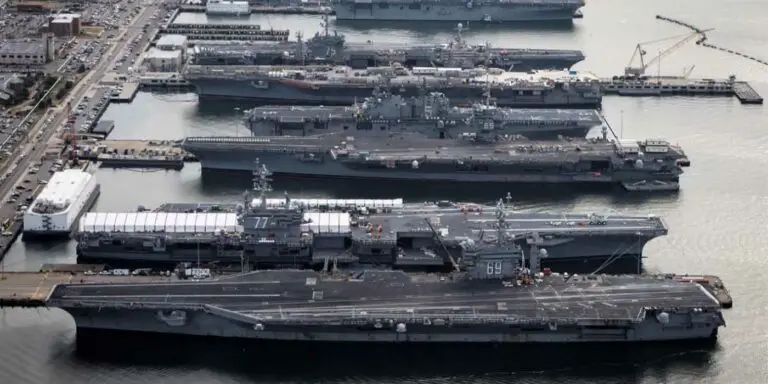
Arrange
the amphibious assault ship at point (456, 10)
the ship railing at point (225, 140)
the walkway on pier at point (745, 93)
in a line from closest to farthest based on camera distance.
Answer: the ship railing at point (225, 140)
the walkway on pier at point (745, 93)
the amphibious assault ship at point (456, 10)

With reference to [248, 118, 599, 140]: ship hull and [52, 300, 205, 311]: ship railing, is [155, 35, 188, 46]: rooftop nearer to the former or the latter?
[248, 118, 599, 140]: ship hull

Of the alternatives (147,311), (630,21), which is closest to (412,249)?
(147,311)

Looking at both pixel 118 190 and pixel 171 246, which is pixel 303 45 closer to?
pixel 118 190

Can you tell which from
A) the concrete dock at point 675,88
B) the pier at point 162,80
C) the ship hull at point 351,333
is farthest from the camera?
the concrete dock at point 675,88

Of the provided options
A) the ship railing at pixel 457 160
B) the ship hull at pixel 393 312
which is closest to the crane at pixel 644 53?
the ship railing at pixel 457 160

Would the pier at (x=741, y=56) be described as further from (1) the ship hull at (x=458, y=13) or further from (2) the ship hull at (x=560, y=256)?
(2) the ship hull at (x=560, y=256)

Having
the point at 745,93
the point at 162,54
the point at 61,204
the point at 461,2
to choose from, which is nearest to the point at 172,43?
the point at 162,54
